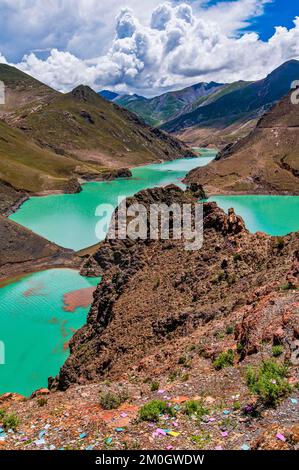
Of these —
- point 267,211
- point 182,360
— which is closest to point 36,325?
point 182,360

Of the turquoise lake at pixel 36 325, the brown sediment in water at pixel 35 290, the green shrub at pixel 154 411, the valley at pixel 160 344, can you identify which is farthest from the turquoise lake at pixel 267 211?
the green shrub at pixel 154 411

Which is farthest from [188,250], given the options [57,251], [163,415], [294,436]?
[57,251]

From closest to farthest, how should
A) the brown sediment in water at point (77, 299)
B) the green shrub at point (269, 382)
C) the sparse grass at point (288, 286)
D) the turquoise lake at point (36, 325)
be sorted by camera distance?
1. the green shrub at point (269, 382)
2. the sparse grass at point (288, 286)
3. the turquoise lake at point (36, 325)
4. the brown sediment in water at point (77, 299)

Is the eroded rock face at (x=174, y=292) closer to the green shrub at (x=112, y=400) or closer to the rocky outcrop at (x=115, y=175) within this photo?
the green shrub at (x=112, y=400)

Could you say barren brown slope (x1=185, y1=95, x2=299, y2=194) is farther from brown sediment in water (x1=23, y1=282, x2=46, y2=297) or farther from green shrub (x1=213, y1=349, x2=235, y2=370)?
green shrub (x1=213, y1=349, x2=235, y2=370)

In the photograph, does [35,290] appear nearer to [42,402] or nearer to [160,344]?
[160,344]
